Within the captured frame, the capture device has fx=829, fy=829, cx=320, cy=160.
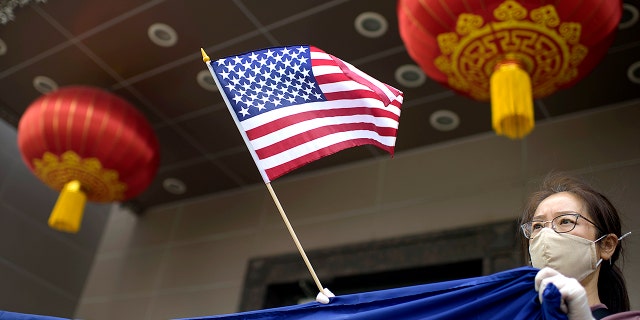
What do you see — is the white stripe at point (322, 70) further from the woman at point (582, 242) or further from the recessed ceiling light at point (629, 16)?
the recessed ceiling light at point (629, 16)

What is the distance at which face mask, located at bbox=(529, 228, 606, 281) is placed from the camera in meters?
2.04

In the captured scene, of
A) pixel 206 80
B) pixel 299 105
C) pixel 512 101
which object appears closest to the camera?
pixel 299 105

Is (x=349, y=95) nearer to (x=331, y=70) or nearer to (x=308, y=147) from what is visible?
(x=331, y=70)

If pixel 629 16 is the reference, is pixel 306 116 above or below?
below

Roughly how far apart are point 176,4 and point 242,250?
198 centimetres

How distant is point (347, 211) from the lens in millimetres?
5723

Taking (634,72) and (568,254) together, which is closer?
(568,254)

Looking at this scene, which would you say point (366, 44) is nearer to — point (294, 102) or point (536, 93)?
point (536, 93)

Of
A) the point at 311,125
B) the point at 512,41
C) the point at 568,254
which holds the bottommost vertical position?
the point at 568,254

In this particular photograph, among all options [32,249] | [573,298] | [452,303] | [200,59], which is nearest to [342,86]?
[452,303]

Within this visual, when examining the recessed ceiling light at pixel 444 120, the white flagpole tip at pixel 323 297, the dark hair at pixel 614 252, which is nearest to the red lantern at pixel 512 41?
the recessed ceiling light at pixel 444 120

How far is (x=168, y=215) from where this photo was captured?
265 inches

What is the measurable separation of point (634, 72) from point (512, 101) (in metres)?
1.48

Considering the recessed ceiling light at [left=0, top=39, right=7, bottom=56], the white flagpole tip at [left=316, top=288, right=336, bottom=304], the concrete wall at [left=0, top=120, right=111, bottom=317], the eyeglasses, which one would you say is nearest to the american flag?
the white flagpole tip at [left=316, top=288, right=336, bottom=304]
